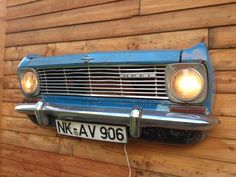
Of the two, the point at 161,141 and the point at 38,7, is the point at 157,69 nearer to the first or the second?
the point at 161,141

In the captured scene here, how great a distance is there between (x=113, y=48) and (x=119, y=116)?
50 centimetres

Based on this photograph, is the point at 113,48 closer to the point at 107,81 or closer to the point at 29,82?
the point at 107,81

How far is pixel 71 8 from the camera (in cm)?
204

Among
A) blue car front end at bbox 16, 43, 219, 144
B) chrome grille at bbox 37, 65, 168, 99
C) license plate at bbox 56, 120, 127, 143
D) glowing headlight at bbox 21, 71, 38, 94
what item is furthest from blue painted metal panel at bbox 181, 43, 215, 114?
glowing headlight at bbox 21, 71, 38, 94

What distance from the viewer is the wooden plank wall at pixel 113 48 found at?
1462mm

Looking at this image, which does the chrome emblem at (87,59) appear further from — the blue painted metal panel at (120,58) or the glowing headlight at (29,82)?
the glowing headlight at (29,82)

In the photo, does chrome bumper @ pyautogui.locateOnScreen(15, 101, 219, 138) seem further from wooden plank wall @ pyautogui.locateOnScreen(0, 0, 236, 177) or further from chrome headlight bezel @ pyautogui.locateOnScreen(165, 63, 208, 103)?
wooden plank wall @ pyautogui.locateOnScreen(0, 0, 236, 177)

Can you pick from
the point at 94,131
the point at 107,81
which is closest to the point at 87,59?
the point at 107,81

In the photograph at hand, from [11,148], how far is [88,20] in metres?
1.11

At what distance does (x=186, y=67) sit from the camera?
4.57ft

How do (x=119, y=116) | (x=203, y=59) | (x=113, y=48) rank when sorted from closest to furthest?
(x=203, y=59) < (x=119, y=116) < (x=113, y=48)

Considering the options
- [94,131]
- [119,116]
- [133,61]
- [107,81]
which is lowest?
[94,131]

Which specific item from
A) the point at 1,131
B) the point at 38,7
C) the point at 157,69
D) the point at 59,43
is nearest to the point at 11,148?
the point at 1,131

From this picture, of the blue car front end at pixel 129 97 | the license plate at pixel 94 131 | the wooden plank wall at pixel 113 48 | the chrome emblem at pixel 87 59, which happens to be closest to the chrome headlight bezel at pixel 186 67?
the blue car front end at pixel 129 97
